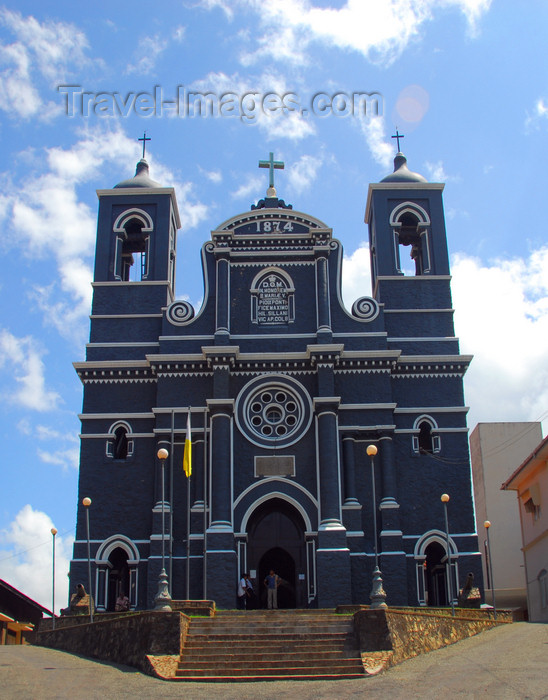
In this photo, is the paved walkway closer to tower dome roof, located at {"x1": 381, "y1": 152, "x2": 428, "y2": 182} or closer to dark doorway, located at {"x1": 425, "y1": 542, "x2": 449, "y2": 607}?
dark doorway, located at {"x1": 425, "y1": 542, "x2": 449, "y2": 607}

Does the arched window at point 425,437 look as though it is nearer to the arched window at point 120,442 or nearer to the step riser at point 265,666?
the arched window at point 120,442

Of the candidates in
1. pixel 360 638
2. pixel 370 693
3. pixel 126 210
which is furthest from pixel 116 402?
pixel 370 693

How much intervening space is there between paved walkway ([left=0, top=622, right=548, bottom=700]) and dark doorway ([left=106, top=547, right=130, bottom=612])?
422 inches

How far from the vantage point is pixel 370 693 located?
17.4m

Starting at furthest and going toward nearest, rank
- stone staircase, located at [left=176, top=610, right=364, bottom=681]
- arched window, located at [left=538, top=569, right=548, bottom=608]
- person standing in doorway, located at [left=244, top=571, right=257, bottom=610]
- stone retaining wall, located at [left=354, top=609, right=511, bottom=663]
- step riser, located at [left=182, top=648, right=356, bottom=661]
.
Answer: arched window, located at [left=538, top=569, right=548, bottom=608], person standing in doorway, located at [left=244, top=571, right=257, bottom=610], stone retaining wall, located at [left=354, top=609, right=511, bottom=663], step riser, located at [left=182, top=648, right=356, bottom=661], stone staircase, located at [left=176, top=610, right=364, bottom=681]

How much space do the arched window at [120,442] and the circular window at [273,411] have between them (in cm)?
432

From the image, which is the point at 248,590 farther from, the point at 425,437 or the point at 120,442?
the point at 425,437

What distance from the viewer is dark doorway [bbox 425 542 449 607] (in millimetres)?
33375

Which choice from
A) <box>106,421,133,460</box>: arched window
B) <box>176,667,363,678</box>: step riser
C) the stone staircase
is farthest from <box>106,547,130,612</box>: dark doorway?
<box>176,667,363,678</box>: step riser

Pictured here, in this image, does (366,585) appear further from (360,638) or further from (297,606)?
(360,638)

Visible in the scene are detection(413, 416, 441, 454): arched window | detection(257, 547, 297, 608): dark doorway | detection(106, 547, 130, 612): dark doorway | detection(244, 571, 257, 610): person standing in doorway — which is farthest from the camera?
detection(413, 416, 441, 454): arched window

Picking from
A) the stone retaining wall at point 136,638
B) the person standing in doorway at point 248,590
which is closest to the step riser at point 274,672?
the stone retaining wall at point 136,638

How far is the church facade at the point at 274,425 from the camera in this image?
3238 centimetres

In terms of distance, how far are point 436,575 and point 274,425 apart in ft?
27.2
